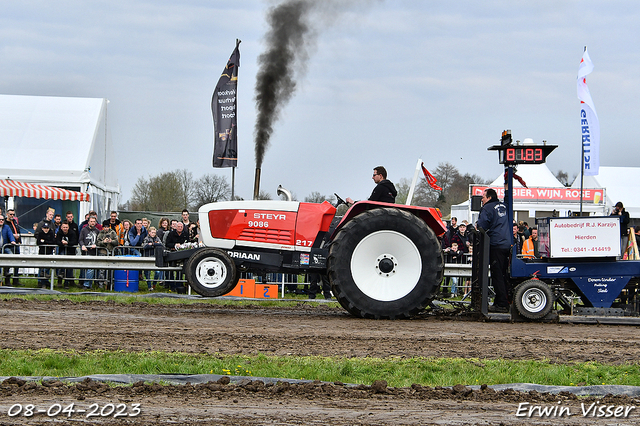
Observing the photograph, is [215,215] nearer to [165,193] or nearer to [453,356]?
[453,356]

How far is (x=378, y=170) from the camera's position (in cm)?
1001

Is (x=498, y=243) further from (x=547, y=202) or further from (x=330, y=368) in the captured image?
(x=547, y=202)

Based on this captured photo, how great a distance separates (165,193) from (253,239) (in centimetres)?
3256

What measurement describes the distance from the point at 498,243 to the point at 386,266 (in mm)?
1877

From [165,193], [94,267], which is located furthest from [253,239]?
[165,193]

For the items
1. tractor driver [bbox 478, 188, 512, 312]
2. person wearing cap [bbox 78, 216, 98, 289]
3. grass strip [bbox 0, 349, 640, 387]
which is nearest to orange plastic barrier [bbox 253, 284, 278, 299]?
person wearing cap [bbox 78, 216, 98, 289]

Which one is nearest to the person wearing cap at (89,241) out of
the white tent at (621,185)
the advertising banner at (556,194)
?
the advertising banner at (556,194)

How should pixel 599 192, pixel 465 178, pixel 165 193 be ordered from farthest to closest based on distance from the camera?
pixel 465 178, pixel 165 193, pixel 599 192

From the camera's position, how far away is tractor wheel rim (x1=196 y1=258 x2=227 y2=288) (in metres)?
9.41

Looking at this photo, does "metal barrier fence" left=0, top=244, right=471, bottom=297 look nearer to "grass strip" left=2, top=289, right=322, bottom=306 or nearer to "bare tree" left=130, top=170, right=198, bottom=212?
"grass strip" left=2, top=289, right=322, bottom=306

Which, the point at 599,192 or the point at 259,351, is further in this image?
the point at 599,192

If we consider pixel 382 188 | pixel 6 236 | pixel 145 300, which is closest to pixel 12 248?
pixel 6 236

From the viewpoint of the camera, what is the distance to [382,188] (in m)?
9.94

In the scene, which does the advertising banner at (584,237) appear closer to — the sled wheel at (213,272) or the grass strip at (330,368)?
the grass strip at (330,368)
